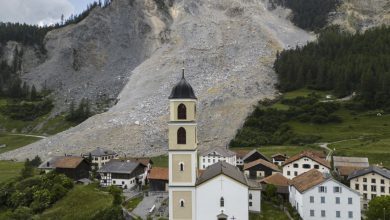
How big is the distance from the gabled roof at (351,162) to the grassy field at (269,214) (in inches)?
814

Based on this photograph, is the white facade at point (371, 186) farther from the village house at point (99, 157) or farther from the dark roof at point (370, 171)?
the village house at point (99, 157)

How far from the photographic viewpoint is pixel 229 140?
101625mm

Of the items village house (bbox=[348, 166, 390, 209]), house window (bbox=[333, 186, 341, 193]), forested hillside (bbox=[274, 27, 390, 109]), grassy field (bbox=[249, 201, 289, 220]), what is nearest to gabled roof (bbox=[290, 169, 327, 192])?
house window (bbox=[333, 186, 341, 193])

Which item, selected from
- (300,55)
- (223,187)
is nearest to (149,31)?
(300,55)

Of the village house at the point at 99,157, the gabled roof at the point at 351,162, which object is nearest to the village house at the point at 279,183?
the gabled roof at the point at 351,162

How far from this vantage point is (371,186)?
5519cm

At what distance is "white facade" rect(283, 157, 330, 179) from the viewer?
66.0 metres

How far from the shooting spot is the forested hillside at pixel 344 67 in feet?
375

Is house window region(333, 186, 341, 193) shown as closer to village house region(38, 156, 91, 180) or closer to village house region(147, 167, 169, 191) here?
village house region(147, 167, 169, 191)

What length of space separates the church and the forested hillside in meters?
80.3

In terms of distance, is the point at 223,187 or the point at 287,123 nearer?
the point at 223,187

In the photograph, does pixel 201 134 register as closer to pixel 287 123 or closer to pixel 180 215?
pixel 287 123

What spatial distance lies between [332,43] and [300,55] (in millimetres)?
13047

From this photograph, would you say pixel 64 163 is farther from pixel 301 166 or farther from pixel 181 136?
pixel 301 166
